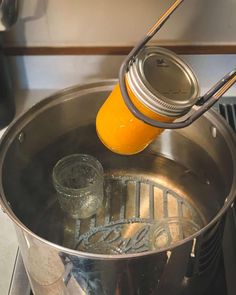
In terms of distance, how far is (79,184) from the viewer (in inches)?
31.8

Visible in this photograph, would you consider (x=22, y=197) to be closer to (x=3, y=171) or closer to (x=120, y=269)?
(x=3, y=171)

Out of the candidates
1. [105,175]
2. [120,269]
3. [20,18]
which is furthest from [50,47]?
[120,269]

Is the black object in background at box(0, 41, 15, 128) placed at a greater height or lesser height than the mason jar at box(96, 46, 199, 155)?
Result: lesser

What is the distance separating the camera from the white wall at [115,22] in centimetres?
77

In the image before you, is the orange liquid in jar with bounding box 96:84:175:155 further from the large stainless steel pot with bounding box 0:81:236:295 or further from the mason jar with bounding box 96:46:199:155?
the large stainless steel pot with bounding box 0:81:236:295

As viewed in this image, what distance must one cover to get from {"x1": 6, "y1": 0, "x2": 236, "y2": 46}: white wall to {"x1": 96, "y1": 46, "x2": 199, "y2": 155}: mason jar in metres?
0.23

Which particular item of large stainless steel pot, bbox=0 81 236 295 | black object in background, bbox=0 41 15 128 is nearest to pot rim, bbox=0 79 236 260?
large stainless steel pot, bbox=0 81 236 295

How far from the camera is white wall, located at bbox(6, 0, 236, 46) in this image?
2.54 feet

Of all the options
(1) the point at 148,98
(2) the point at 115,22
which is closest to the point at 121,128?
(1) the point at 148,98

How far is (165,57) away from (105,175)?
31 centimetres

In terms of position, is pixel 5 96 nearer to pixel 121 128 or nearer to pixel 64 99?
pixel 64 99

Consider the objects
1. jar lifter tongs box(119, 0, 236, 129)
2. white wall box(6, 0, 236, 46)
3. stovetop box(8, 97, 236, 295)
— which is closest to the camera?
jar lifter tongs box(119, 0, 236, 129)

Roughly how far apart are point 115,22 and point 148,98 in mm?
335

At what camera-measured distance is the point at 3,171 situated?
0.64 metres
